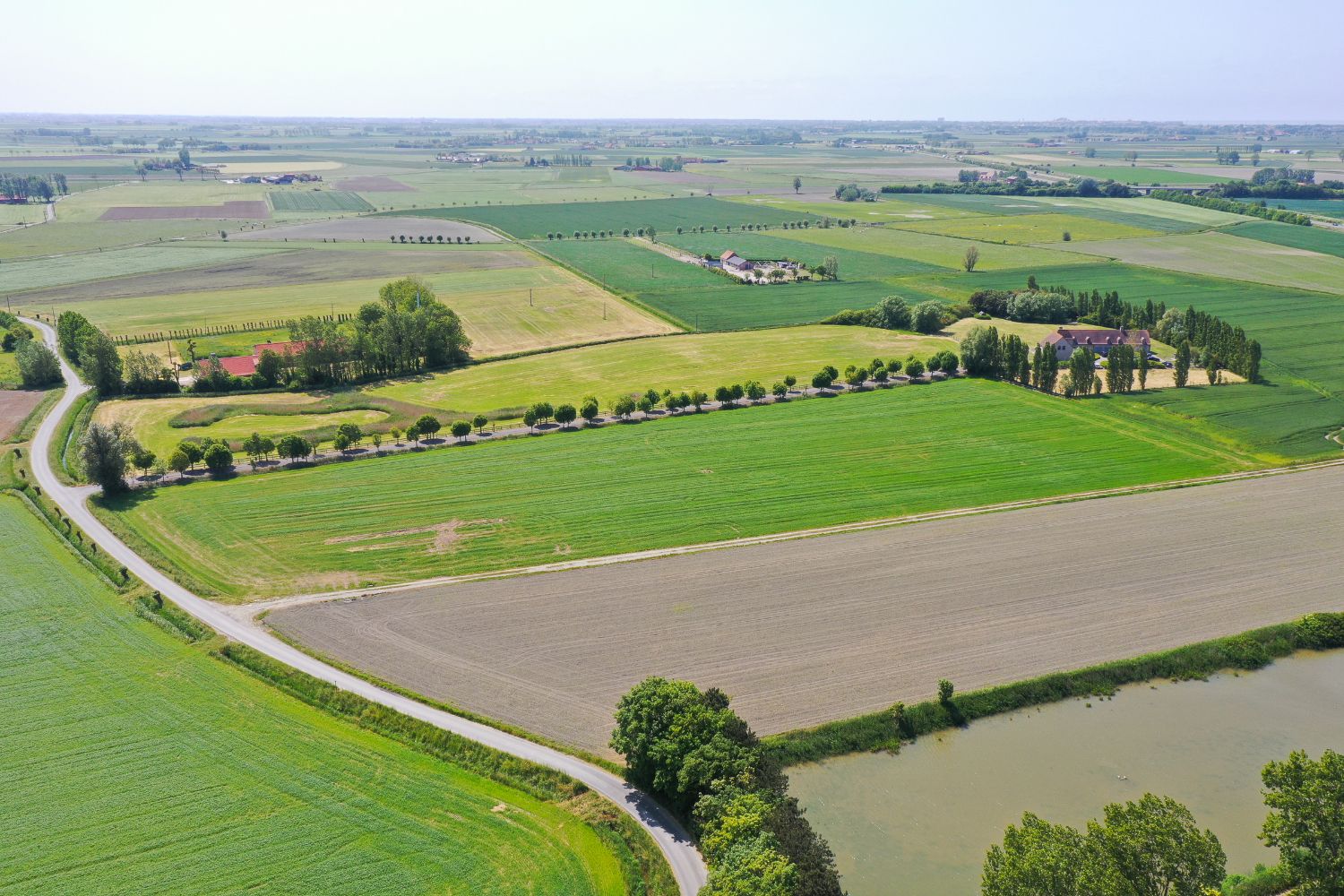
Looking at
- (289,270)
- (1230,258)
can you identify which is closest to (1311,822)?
(289,270)

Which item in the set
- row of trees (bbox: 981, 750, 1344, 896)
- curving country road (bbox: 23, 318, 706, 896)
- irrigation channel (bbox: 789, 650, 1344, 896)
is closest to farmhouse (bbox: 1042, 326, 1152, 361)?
irrigation channel (bbox: 789, 650, 1344, 896)

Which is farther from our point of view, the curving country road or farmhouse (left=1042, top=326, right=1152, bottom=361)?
farmhouse (left=1042, top=326, right=1152, bottom=361)

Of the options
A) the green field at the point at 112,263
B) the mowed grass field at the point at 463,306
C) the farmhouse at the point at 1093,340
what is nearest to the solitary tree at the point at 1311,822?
the farmhouse at the point at 1093,340

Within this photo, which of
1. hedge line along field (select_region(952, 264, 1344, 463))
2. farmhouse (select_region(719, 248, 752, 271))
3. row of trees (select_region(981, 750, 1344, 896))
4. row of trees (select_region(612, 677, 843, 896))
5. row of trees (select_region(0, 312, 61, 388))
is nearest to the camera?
row of trees (select_region(981, 750, 1344, 896))

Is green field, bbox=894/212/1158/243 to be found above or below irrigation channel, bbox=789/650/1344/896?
above

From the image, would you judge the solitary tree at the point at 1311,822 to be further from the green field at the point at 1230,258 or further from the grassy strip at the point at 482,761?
the green field at the point at 1230,258

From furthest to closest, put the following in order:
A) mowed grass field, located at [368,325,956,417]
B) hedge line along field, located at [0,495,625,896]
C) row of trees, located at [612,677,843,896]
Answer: mowed grass field, located at [368,325,956,417]
hedge line along field, located at [0,495,625,896]
row of trees, located at [612,677,843,896]

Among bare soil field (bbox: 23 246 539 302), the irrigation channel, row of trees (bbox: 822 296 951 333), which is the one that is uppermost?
bare soil field (bbox: 23 246 539 302)

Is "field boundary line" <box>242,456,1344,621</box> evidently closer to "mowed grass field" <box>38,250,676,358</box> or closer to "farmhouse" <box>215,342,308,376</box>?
"farmhouse" <box>215,342,308,376</box>
